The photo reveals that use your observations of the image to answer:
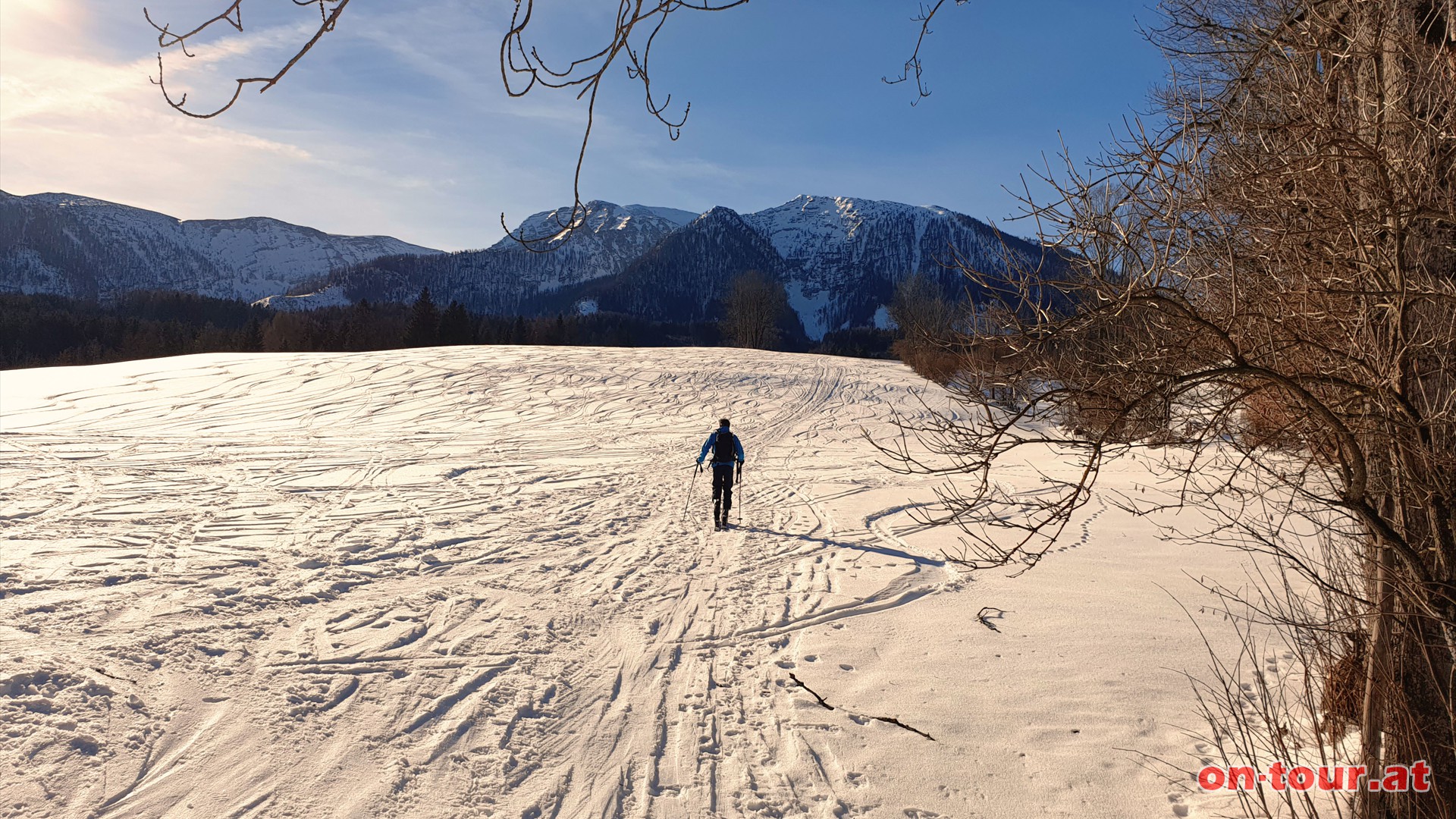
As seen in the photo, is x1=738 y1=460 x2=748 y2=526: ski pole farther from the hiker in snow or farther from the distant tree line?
the distant tree line

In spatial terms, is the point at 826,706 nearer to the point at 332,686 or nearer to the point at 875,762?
the point at 875,762

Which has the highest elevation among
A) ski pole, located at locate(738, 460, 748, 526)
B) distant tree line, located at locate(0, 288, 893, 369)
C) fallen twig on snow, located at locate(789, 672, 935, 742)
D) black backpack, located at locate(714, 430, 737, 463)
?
distant tree line, located at locate(0, 288, 893, 369)

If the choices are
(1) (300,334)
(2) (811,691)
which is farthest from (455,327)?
(2) (811,691)

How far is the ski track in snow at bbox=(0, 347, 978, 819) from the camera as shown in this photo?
4.45 m

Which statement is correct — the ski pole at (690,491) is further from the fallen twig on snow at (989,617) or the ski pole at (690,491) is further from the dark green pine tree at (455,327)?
the dark green pine tree at (455,327)

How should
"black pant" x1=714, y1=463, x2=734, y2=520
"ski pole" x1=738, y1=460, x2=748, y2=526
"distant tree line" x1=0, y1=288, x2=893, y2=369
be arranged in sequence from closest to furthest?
"black pant" x1=714, y1=463, x2=734, y2=520
"ski pole" x1=738, y1=460, x2=748, y2=526
"distant tree line" x1=0, y1=288, x2=893, y2=369

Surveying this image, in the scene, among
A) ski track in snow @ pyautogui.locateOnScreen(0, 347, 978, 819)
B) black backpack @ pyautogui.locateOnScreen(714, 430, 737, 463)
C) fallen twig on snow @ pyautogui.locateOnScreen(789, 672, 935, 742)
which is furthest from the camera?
black backpack @ pyautogui.locateOnScreen(714, 430, 737, 463)

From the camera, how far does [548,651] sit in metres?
6.35

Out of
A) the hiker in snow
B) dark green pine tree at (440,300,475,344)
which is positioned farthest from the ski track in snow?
dark green pine tree at (440,300,475,344)

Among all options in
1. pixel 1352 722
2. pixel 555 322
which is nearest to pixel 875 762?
pixel 1352 722

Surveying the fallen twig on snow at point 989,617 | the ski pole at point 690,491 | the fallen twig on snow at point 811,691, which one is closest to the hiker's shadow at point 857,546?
the ski pole at point 690,491

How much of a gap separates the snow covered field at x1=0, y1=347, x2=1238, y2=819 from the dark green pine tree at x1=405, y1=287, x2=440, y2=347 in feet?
166

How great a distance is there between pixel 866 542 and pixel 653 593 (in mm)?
3636

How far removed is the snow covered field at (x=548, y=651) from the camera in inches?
177
